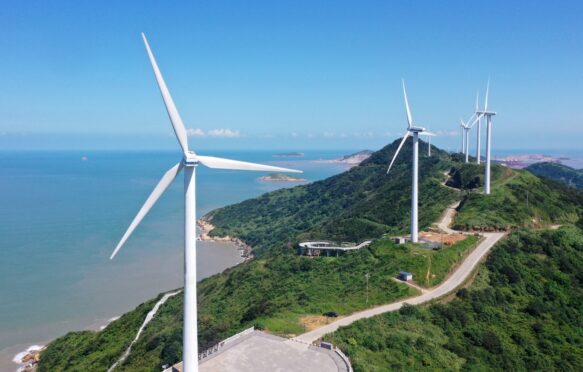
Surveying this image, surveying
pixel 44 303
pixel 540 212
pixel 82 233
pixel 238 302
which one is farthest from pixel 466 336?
pixel 82 233

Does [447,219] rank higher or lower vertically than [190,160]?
lower

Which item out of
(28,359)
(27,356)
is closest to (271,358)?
(28,359)

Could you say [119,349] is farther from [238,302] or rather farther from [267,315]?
[267,315]

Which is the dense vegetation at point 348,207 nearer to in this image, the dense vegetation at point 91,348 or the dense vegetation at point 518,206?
the dense vegetation at point 518,206

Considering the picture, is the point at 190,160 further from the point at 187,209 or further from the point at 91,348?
the point at 91,348

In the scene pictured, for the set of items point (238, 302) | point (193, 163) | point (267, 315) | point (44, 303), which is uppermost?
point (193, 163)

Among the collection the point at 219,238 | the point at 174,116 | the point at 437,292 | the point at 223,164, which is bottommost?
the point at 219,238
